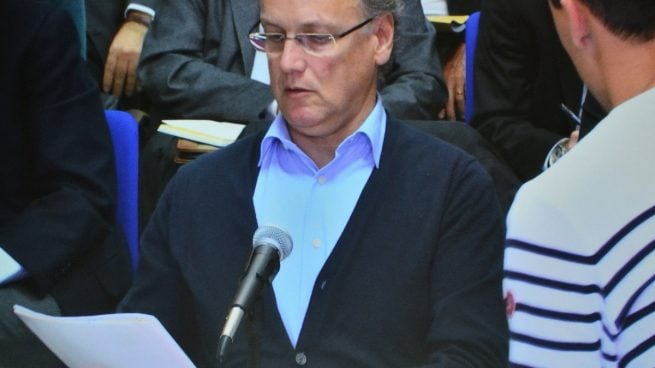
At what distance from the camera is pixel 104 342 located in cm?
164

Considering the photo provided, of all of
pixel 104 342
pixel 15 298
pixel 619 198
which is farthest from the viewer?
pixel 15 298

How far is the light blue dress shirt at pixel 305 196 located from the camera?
76.8 inches

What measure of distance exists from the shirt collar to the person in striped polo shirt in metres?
0.78

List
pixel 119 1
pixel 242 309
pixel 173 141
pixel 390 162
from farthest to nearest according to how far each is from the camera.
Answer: pixel 119 1 < pixel 173 141 < pixel 390 162 < pixel 242 309

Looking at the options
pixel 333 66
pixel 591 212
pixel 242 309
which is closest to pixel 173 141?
pixel 333 66

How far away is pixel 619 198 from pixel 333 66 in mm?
923

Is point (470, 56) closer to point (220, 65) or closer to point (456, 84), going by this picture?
point (456, 84)

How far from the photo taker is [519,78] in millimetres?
3178

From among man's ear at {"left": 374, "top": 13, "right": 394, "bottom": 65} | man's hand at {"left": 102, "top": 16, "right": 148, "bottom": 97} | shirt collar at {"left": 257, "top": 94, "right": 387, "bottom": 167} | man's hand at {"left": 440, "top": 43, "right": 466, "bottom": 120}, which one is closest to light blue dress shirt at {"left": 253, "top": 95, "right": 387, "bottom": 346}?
shirt collar at {"left": 257, "top": 94, "right": 387, "bottom": 167}

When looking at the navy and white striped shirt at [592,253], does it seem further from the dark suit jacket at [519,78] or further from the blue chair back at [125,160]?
the dark suit jacket at [519,78]

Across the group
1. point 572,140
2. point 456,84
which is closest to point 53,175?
point 572,140

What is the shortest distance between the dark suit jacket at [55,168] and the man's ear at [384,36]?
0.74m

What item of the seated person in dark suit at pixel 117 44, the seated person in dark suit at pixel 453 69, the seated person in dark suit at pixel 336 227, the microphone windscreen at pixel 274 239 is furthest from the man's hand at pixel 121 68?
the microphone windscreen at pixel 274 239

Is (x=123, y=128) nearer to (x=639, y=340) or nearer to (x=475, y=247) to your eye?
(x=475, y=247)
